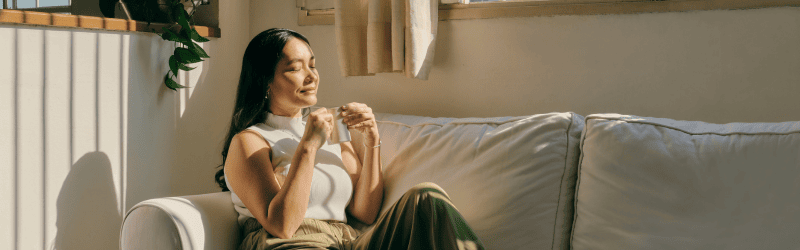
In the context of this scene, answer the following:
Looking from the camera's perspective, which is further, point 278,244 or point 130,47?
point 130,47

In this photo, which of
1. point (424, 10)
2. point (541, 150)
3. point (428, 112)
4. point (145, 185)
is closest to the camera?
point (541, 150)

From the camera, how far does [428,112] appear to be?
6.40 feet

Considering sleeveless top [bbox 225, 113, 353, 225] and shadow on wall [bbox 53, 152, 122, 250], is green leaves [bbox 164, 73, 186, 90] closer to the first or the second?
shadow on wall [bbox 53, 152, 122, 250]

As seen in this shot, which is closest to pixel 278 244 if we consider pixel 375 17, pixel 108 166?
pixel 108 166

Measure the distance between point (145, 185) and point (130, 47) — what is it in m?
0.45

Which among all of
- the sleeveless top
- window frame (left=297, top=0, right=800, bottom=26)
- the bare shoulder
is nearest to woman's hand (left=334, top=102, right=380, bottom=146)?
the sleeveless top

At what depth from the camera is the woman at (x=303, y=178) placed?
1.10 meters

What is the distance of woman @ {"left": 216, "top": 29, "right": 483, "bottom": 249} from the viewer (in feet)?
3.61

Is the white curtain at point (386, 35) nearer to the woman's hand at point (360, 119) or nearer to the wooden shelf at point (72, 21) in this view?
the woman's hand at point (360, 119)

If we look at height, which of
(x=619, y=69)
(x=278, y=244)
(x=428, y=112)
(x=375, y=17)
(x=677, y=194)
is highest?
(x=375, y=17)

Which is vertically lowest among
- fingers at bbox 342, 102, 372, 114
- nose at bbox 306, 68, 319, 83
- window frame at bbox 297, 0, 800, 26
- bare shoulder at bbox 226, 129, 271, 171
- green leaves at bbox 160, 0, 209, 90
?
bare shoulder at bbox 226, 129, 271, 171

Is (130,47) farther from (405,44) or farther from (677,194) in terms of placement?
(677,194)

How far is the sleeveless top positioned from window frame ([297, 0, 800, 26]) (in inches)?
28.1

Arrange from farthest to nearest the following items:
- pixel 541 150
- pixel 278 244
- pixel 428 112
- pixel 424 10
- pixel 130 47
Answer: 1. pixel 428 112
2. pixel 424 10
3. pixel 130 47
4. pixel 541 150
5. pixel 278 244
